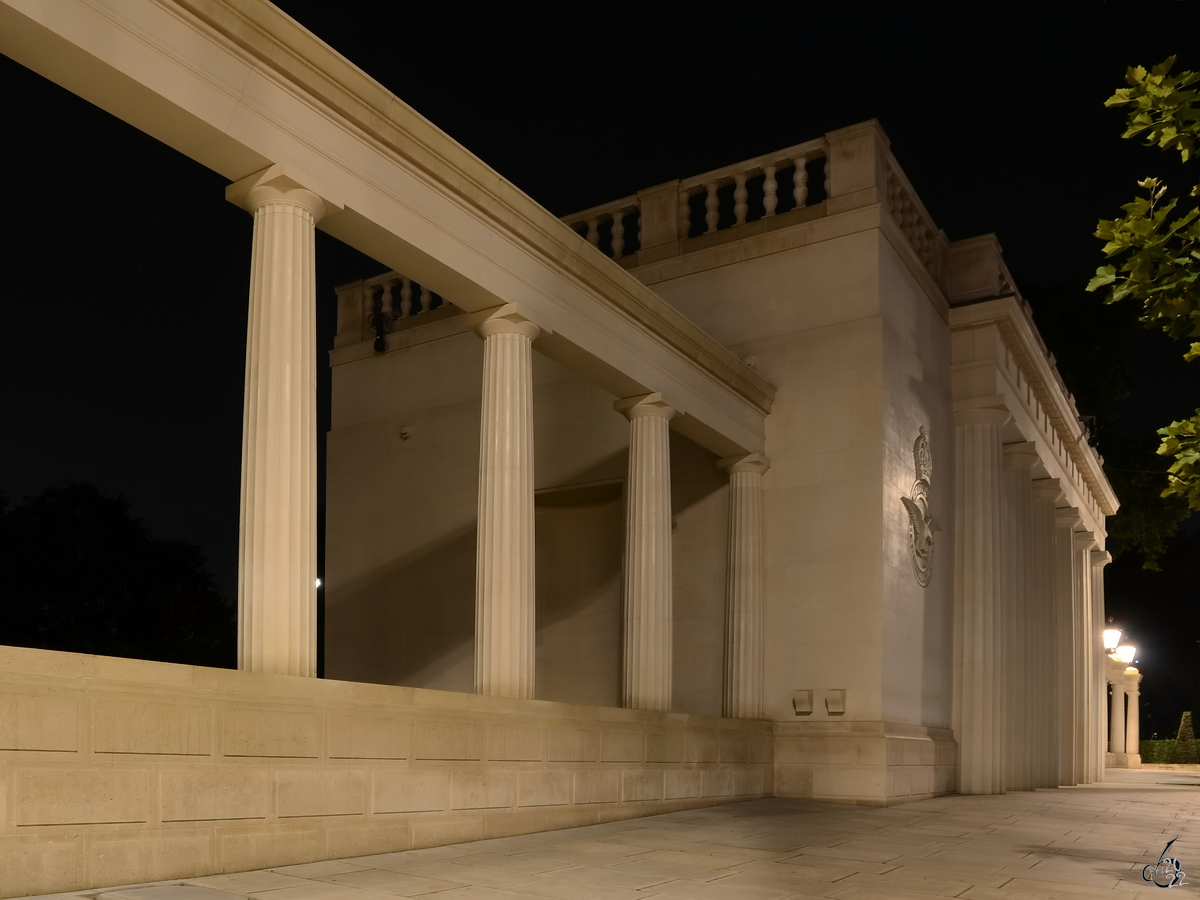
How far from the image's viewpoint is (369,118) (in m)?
18.0

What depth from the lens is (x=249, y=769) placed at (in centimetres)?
1399

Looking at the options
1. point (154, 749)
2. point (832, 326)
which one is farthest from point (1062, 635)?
point (154, 749)

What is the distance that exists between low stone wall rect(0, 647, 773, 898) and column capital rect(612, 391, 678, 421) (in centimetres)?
737

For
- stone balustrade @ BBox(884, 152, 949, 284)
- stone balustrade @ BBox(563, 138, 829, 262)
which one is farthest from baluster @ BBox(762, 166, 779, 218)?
stone balustrade @ BBox(884, 152, 949, 284)

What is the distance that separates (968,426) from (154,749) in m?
29.8

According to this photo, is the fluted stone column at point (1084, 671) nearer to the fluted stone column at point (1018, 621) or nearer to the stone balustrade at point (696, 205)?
the fluted stone column at point (1018, 621)

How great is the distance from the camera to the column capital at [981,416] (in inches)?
1442

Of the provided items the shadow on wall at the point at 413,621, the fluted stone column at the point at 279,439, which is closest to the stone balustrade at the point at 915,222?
the shadow on wall at the point at 413,621

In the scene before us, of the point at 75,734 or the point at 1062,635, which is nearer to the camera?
the point at 75,734

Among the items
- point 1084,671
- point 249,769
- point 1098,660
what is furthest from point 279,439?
point 1098,660

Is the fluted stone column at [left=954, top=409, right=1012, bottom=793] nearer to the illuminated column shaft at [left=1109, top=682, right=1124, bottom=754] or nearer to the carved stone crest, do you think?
the carved stone crest

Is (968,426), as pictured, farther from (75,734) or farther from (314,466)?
(75,734)

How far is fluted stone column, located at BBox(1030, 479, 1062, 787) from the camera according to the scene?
42.6 metres

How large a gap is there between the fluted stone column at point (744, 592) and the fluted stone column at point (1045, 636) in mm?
16918
